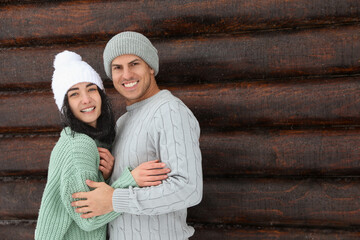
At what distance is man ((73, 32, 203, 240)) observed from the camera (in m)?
1.57

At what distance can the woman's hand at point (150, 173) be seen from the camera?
1.58 meters

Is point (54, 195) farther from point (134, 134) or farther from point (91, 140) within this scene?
point (134, 134)

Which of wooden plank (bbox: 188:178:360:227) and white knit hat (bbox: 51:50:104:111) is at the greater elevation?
white knit hat (bbox: 51:50:104:111)

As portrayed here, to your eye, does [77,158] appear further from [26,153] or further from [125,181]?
[26,153]

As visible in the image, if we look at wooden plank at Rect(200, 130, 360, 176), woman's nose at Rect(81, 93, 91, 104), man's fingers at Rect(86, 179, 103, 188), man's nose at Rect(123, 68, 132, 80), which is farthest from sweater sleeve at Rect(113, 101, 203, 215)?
wooden plank at Rect(200, 130, 360, 176)

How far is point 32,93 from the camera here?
106 inches

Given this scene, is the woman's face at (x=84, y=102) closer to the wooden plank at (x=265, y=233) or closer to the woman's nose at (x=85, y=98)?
the woman's nose at (x=85, y=98)

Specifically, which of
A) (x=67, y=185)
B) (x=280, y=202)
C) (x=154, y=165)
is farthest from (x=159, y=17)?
(x=280, y=202)

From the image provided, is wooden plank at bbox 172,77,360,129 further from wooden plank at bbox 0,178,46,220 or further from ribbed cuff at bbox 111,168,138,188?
wooden plank at bbox 0,178,46,220

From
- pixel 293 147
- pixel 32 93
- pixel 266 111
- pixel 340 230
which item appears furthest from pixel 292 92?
pixel 32 93

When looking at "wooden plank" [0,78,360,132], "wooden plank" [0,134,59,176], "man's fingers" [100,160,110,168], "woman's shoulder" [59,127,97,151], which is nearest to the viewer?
"woman's shoulder" [59,127,97,151]

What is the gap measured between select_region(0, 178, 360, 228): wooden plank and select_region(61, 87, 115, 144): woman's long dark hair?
0.90 metres

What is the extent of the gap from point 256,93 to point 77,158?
53.6 inches

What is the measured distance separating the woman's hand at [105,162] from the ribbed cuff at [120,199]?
22 cm
